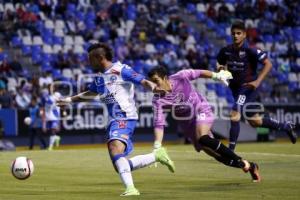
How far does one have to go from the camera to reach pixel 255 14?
158 ft

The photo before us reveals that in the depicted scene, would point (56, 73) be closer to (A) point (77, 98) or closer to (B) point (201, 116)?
(B) point (201, 116)

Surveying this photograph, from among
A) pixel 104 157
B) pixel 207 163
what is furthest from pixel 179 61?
pixel 207 163

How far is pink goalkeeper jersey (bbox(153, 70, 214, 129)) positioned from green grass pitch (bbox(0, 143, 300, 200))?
1125 mm

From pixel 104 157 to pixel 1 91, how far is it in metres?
12.5

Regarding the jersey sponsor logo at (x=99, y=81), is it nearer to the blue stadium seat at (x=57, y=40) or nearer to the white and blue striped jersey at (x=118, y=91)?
the white and blue striped jersey at (x=118, y=91)

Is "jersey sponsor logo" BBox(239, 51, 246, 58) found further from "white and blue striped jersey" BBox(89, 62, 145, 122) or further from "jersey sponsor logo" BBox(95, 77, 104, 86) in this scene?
"jersey sponsor logo" BBox(95, 77, 104, 86)

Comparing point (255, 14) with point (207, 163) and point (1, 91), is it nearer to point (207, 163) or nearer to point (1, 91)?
point (1, 91)

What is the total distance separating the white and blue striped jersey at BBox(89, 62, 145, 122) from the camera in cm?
1344

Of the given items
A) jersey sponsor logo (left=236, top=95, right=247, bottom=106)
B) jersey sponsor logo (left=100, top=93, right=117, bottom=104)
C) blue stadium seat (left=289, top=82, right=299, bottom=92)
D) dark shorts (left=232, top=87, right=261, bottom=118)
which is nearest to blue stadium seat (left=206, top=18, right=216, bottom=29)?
blue stadium seat (left=289, top=82, right=299, bottom=92)

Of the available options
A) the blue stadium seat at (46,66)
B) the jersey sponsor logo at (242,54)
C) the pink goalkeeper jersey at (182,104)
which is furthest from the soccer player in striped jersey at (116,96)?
the blue stadium seat at (46,66)

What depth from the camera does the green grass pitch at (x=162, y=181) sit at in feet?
43.7

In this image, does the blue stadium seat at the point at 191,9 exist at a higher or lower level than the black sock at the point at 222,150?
higher

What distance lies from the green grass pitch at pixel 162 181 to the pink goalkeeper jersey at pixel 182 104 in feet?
3.69

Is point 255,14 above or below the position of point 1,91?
above
